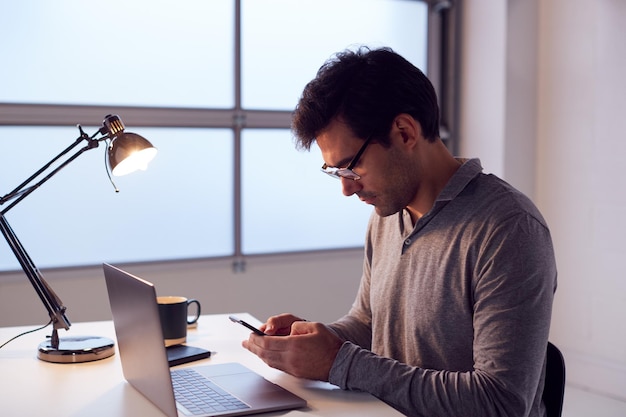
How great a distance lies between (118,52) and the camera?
10.9 ft

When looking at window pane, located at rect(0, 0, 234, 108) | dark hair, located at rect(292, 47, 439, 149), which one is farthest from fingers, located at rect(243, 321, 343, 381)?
window pane, located at rect(0, 0, 234, 108)

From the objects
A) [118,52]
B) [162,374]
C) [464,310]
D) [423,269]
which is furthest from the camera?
[118,52]

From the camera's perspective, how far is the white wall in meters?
3.49

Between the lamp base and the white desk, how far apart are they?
0.02 metres

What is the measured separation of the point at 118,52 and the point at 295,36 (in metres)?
0.87

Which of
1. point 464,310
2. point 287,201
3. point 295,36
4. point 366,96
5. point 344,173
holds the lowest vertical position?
point 464,310

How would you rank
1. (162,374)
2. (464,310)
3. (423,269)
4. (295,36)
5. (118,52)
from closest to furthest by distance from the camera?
(162,374)
(464,310)
(423,269)
(118,52)
(295,36)

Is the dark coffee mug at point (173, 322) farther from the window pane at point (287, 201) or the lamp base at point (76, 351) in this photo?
the window pane at point (287, 201)

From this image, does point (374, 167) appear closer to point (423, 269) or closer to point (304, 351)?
point (423, 269)

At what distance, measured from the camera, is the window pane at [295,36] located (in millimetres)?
3586

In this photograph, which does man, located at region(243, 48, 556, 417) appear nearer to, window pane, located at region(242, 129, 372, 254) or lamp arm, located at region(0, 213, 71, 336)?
lamp arm, located at region(0, 213, 71, 336)

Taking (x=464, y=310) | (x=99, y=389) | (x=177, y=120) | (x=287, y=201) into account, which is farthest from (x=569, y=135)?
(x=99, y=389)

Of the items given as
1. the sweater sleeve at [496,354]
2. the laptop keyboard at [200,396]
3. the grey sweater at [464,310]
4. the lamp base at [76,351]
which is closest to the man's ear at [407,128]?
the grey sweater at [464,310]

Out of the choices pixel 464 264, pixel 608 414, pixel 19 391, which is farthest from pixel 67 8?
pixel 608 414
